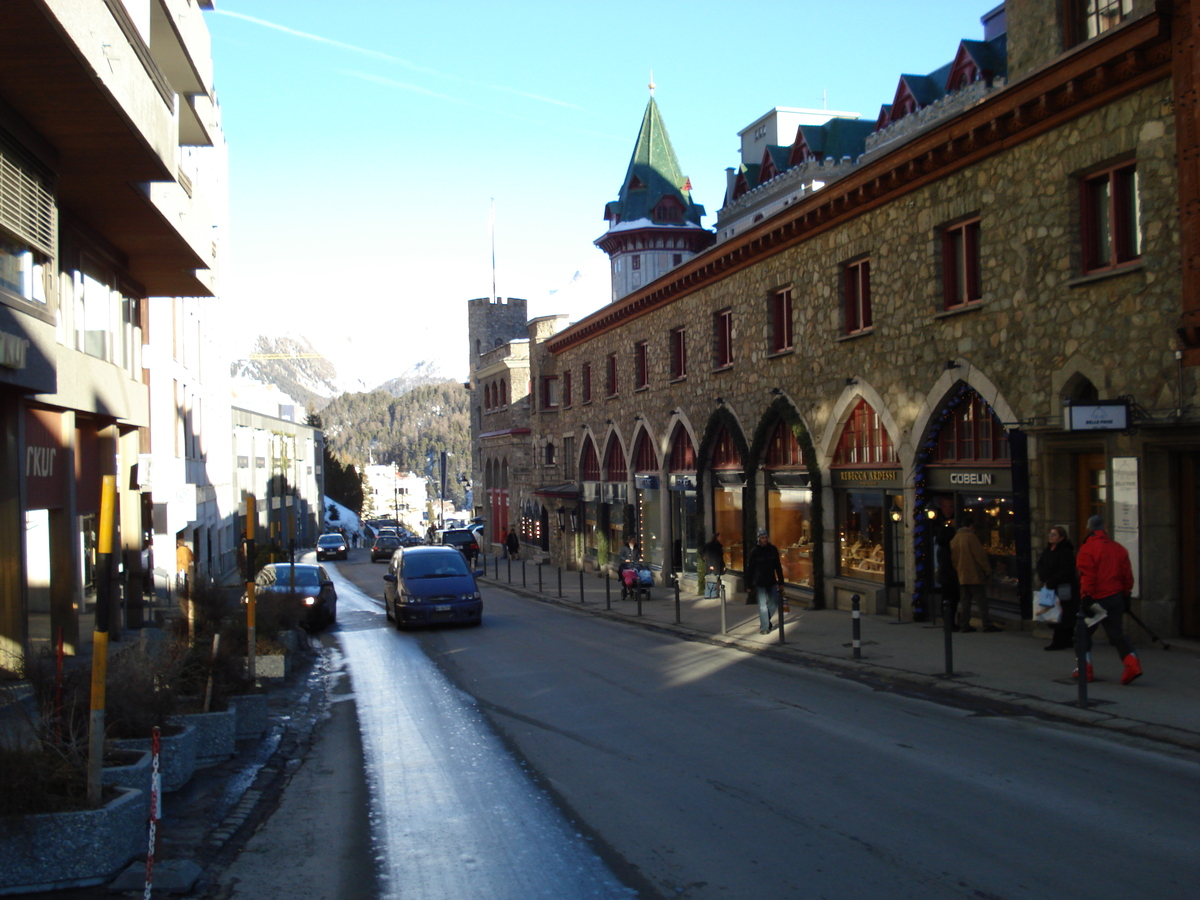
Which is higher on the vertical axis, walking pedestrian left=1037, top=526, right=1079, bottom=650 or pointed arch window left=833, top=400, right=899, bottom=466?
pointed arch window left=833, top=400, right=899, bottom=466

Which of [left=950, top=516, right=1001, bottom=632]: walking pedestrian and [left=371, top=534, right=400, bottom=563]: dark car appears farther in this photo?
[left=371, top=534, right=400, bottom=563]: dark car

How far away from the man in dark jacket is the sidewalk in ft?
1.42

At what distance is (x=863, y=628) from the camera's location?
17.5 metres

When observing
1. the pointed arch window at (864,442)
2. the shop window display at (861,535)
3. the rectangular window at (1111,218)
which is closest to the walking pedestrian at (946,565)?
the pointed arch window at (864,442)

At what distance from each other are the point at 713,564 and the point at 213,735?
56.2 ft

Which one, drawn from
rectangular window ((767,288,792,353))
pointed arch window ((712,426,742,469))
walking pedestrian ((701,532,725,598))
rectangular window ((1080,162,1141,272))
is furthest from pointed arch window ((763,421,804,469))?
rectangular window ((1080,162,1141,272))

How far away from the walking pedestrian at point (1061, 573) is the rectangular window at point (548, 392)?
104ft

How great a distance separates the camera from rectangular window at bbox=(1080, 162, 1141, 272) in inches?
535

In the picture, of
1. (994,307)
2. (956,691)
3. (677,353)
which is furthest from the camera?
(677,353)

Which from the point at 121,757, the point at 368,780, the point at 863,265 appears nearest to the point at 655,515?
the point at 863,265

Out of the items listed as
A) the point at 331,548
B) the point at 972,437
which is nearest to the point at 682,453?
the point at 972,437

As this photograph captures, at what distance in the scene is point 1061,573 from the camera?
13.2 meters

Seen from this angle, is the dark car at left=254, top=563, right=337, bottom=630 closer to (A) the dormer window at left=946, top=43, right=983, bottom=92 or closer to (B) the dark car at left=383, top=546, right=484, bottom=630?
(B) the dark car at left=383, top=546, right=484, bottom=630

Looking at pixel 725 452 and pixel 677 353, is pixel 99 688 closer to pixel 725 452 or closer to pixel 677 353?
pixel 725 452
